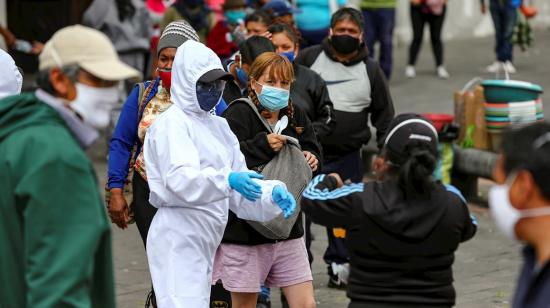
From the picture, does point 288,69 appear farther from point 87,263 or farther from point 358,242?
point 87,263

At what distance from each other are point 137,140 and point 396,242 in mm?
2479

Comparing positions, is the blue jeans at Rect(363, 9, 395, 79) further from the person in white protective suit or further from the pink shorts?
the person in white protective suit

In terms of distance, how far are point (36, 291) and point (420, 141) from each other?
1730 millimetres

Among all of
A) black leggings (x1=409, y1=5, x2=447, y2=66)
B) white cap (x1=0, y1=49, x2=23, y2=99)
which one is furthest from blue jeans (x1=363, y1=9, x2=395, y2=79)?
white cap (x1=0, y1=49, x2=23, y2=99)

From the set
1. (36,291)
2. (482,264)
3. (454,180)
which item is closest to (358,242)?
(36,291)

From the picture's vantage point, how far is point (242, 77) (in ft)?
26.6

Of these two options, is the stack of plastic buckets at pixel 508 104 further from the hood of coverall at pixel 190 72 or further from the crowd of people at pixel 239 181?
the hood of coverall at pixel 190 72

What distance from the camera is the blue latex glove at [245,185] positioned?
5.84 metres

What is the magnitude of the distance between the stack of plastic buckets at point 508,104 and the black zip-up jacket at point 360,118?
2.59 meters

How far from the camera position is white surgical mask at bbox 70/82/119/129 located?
14.0 feet

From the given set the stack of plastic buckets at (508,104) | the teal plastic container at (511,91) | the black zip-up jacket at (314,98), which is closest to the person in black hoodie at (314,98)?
the black zip-up jacket at (314,98)

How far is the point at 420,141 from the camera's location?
16.5 ft

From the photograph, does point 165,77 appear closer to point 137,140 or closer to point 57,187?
point 137,140

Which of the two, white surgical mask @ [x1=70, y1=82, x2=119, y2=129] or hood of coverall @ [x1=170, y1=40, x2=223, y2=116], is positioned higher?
white surgical mask @ [x1=70, y1=82, x2=119, y2=129]
